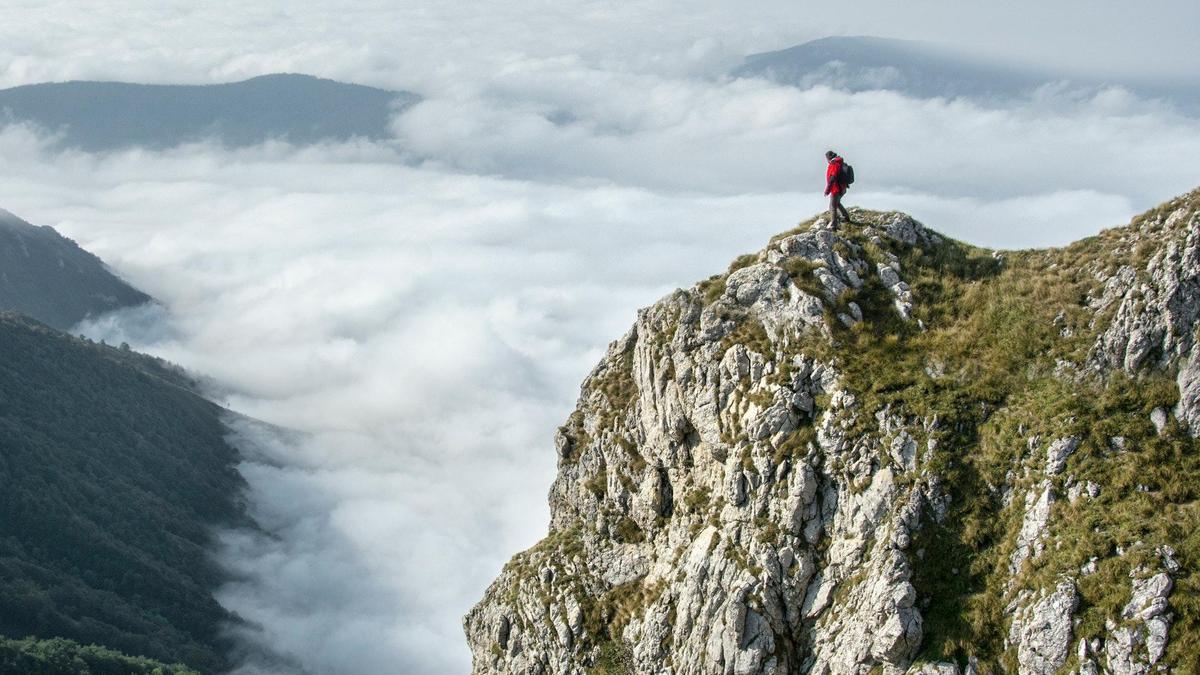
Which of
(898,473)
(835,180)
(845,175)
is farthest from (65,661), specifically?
(898,473)

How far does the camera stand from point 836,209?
48.5m

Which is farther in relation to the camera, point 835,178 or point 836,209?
point 836,209

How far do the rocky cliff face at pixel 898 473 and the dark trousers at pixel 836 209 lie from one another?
0.88m

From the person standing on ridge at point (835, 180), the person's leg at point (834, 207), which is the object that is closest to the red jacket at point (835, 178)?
the person standing on ridge at point (835, 180)

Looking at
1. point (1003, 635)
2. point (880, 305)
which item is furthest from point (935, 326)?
point (1003, 635)

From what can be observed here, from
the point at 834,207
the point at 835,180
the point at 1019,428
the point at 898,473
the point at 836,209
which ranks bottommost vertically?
the point at 898,473

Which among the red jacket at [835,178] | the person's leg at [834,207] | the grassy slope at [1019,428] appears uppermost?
the red jacket at [835,178]

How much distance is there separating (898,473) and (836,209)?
16422 mm

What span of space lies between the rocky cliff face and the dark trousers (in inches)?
34.6

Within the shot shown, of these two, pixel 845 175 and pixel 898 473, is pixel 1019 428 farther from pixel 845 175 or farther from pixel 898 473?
pixel 845 175

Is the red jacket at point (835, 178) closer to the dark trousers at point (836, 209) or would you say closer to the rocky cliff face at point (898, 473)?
the dark trousers at point (836, 209)

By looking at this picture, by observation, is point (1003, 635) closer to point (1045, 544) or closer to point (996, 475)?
point (1045, 544)

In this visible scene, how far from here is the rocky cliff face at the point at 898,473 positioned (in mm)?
31672

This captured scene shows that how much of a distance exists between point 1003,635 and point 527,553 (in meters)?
→ 28.4
